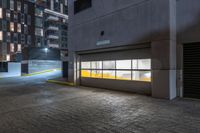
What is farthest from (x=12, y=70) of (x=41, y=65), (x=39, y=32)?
(x=39, y=32)

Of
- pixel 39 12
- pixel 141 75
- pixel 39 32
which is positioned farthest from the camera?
pixel 39 12

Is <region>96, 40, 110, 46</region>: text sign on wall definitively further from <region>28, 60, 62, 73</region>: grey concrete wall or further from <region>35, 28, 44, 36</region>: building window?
<region>35, 28, 44, 36</region>: building window

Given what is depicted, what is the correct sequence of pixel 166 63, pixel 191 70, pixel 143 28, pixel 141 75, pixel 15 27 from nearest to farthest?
pixel 166 63 → pixel 191 70 → pixel 143 28 → pixel 141 75 → pixel 15 27

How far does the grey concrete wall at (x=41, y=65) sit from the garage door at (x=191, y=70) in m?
25.1

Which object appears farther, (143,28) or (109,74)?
(109,74)

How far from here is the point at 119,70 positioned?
35.2 feet

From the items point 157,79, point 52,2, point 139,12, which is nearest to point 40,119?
point 157,79

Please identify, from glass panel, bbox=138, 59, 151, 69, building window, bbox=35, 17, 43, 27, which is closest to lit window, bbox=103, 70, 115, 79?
glass panel, bbox=138, 59, 151, 69

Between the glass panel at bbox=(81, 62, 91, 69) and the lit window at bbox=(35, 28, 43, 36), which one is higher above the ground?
the lit window at bbox=(35, 28, 43, 36)

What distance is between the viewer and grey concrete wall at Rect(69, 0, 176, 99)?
7.87 m

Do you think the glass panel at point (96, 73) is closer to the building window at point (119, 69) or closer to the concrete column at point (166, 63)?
the building window at point (119, 69)

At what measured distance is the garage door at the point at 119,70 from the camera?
9305 millimetres

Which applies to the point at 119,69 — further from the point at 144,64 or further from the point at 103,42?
the point at 103,42

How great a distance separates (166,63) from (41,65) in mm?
25025
